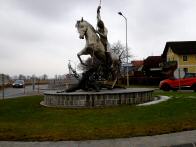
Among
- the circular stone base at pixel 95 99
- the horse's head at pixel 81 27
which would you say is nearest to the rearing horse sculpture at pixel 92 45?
the horse's head at pixel 81 27

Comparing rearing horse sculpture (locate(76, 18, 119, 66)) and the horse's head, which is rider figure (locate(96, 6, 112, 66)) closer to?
rearing horse sculpture (locate(76, 18, 119, 66))

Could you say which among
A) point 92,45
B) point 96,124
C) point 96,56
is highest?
point 92,45

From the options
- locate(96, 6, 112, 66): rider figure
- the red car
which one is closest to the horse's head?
locate(96, 6, 112, 66): rider figure

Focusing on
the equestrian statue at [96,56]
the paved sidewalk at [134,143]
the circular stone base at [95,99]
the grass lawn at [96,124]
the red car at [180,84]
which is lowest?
the paved sidewalk at [134,143]

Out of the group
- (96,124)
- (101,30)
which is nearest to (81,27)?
(101,30)

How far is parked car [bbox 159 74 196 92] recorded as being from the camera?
37075mm

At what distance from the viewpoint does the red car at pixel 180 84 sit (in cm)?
3706

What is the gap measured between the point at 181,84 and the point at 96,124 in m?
26.9

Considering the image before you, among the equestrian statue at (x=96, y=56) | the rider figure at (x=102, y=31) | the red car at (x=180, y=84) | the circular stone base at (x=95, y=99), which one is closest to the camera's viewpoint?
the circular stone base at (x=95, y=99)

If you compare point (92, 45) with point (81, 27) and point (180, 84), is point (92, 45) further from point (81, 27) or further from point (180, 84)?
point (180, 84)

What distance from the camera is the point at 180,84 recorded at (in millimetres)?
37969

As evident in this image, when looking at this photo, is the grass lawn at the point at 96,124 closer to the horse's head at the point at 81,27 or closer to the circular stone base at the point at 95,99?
the circular stone base at the point at 95,99

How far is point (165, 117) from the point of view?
13461mm

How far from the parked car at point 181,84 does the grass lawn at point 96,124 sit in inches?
832
